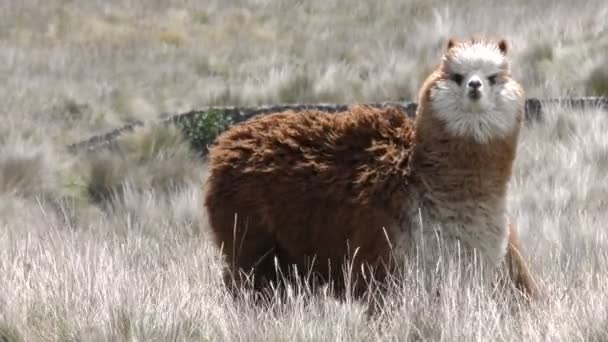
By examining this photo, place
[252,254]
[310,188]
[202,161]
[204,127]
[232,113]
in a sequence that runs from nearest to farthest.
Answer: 1. [310,188]
2. [252,254]
3. [202,161]
4. [204,127]
5. [232,113]

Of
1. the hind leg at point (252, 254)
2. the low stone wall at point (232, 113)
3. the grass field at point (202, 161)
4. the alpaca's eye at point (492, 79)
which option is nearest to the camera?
the grass field at point (202, 161)

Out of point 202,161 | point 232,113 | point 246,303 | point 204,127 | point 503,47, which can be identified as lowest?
point 202,161

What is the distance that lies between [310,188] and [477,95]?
33.1 inches

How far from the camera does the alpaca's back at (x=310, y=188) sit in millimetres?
5273

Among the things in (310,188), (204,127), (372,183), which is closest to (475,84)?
(372,183)

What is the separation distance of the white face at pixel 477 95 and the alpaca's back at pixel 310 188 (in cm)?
31

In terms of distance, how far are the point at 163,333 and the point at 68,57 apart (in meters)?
17.6

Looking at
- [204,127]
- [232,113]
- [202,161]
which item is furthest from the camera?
[232,113]

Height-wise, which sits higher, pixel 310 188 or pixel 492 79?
pixel 492 79

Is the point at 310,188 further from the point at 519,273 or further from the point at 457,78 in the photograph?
the point at 519,273

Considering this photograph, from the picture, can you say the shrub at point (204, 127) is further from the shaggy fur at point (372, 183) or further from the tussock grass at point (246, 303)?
the shaggy fur at point (372, 183)

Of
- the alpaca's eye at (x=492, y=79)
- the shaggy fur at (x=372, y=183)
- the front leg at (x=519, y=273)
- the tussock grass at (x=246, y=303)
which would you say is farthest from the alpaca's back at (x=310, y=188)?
the front leg at (x=519, y=273)

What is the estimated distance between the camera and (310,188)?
5410 mm

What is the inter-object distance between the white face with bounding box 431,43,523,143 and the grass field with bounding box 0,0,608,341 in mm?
665
